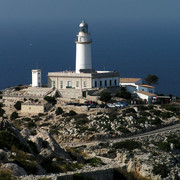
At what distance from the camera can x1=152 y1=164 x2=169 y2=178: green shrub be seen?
99.9 ft

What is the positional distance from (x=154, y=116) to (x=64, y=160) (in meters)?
26.6

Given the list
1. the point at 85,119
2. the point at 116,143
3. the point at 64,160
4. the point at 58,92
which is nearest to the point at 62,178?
the point at 64,160

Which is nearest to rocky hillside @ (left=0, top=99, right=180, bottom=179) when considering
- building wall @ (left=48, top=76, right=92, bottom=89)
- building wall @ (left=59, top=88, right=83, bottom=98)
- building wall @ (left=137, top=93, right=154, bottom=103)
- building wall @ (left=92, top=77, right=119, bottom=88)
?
building wall @ (left=137, top=93, right=154, bottom=103)

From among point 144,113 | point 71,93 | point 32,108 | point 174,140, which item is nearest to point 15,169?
point 174,140

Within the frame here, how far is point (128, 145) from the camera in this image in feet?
127

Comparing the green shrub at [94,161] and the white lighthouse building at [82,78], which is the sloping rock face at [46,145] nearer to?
the green shrub at [94,161]

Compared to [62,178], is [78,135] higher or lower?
lower

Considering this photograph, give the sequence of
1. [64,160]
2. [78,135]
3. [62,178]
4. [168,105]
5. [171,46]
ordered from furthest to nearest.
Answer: [171,46]
[168,105]
[78,135]
[64,160]
[62,178]

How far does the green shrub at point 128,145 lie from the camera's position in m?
38.4

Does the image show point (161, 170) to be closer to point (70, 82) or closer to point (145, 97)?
point (145, 97)

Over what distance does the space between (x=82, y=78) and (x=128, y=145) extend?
16.8m

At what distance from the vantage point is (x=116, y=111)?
48406 mm

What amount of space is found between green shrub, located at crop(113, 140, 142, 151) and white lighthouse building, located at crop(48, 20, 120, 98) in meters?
13.8

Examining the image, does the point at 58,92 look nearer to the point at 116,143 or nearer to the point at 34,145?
the point at 116,143
